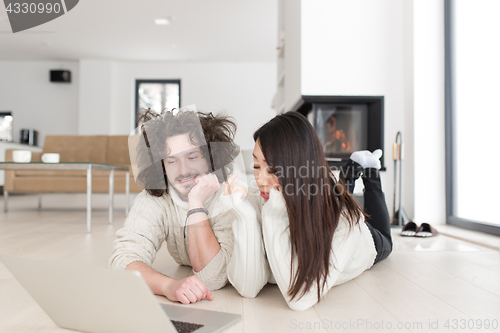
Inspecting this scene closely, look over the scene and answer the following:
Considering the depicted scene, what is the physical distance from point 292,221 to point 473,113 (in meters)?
2.28

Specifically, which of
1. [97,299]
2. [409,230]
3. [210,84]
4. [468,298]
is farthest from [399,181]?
[210,84]

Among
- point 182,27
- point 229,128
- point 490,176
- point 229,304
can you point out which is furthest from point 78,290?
point 182,27

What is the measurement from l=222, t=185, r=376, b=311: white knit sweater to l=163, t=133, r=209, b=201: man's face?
11 cm

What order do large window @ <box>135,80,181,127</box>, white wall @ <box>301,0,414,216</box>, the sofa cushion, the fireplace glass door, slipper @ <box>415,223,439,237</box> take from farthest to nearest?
large window @ <box>135,80,181,127</box> < the sofa cushion < the fireplace glass door < white wall @ <box>301,0,414,216</box> < slipper @ <box>415,223,439,237</box>

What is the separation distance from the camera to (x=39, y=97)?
7.21 meters

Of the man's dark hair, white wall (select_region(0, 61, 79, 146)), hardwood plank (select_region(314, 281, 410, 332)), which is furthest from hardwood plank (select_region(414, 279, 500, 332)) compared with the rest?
white wall (select_region(0, 61, 79, 146))

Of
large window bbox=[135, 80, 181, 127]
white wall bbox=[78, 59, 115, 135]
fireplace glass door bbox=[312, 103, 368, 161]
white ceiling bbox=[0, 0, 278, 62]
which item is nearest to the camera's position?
fireplace glass door bbox=[312, 103, 368, 161]

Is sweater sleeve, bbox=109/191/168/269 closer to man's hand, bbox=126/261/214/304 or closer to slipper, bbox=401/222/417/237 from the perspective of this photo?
Result: man's hand, bbox=126/261/214/304

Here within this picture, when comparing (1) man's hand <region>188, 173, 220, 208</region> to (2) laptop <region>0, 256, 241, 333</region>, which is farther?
(1) man's hand <region>188, 173, 220, 208</region>

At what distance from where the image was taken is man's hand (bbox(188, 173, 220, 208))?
1.03 meters

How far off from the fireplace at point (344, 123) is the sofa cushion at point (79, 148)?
2.24 meters

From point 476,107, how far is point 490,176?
0.48 m

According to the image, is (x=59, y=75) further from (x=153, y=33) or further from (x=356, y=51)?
(x=356, y=51)

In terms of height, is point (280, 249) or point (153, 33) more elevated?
point (153, 33)
